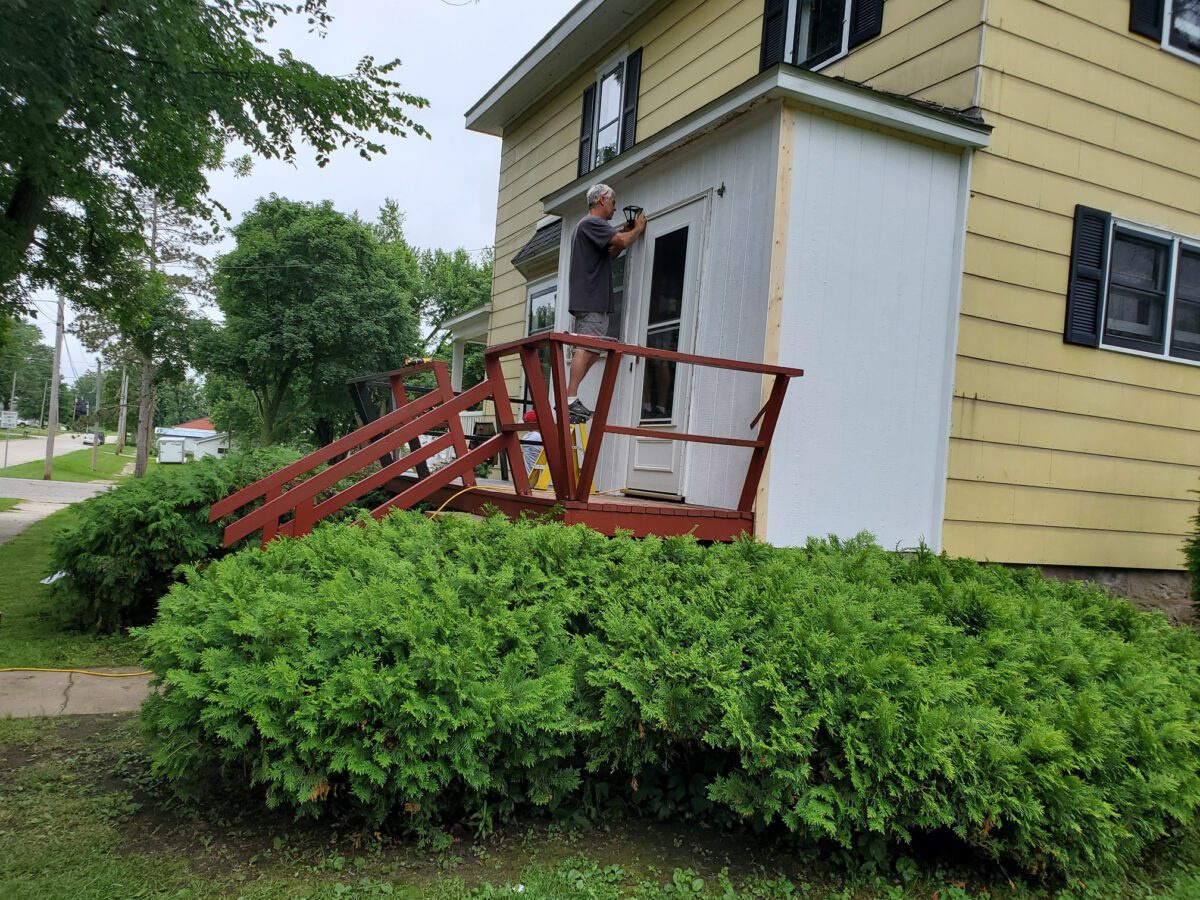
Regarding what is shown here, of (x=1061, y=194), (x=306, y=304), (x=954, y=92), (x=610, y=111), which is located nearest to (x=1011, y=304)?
(x=1061, y=194)

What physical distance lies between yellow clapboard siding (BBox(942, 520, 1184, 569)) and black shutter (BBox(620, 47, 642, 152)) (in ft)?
18.6

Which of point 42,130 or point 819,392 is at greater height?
point 42,130

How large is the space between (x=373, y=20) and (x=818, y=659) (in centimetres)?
928

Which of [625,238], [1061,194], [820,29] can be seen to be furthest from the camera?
[820,29]

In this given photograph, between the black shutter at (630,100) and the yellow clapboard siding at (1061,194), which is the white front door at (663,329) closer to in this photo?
the yellow clapboard siding at (1061,194)

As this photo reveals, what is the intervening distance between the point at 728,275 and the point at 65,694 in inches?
171

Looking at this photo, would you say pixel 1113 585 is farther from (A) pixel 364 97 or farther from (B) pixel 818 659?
(A) pixel 364 97

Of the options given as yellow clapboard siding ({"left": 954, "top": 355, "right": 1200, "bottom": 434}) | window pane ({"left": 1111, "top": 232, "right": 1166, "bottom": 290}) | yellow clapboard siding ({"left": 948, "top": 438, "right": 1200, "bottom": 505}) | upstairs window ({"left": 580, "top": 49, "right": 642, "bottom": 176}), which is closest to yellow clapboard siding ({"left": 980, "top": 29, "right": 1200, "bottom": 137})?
window pane ({"left": 1111, "top": 232, "right": 1166, "bottom": 290})

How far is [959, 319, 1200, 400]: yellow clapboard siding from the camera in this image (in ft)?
17.5

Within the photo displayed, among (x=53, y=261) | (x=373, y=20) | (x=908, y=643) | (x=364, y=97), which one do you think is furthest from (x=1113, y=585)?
(x=53, y=261)

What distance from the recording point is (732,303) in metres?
4.91

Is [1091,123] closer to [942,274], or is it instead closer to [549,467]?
[942,274]

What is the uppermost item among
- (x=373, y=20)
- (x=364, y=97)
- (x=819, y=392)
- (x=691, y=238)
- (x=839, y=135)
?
(x=373, y=20)

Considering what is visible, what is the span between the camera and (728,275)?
4.97 m
